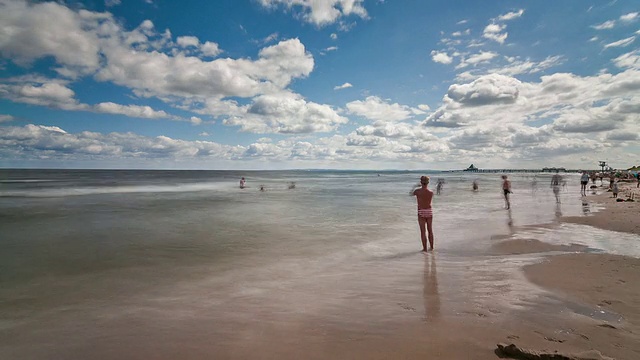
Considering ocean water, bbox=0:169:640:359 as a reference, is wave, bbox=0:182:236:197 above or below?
above

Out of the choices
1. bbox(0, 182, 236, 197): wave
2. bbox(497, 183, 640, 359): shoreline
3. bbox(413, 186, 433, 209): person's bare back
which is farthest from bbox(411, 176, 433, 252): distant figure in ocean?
bbox(0, 182, 236, 197): wave

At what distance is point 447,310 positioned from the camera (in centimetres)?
541

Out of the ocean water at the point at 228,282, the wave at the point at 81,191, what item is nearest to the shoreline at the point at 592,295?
the ocean water at the point at 228,282

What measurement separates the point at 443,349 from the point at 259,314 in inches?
118

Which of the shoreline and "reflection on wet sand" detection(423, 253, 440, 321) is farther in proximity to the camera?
"reflection on wet sand" detection(423, 253, 440, 321)

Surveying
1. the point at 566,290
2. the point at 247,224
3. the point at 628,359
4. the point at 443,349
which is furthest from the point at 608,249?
the point at 247,224

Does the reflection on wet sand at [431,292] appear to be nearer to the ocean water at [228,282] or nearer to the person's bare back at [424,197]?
the ocean water at [228,282]

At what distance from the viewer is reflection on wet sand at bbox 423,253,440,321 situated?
209 inches

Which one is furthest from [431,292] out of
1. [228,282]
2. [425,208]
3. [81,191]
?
[81,191]

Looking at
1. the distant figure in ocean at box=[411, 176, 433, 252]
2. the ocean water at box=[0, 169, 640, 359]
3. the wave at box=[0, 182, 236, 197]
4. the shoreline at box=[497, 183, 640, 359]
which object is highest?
the distant figure in ocean at box=[411, 176, 433, 252]

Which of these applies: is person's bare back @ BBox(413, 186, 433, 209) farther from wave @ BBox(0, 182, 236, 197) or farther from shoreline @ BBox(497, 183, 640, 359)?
wave @ BBox(0, 182, 236, 197)

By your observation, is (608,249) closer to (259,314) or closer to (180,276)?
(259,314)

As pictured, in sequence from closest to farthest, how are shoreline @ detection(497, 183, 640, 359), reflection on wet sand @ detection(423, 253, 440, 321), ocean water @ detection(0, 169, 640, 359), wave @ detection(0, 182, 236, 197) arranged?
shoreline @ detection(497, 183, 640, 359) < ocean water @ detection(0, 169, 640, 359) < reflection on wet sand @ detection(423, 253, 440, 321) < wave @ detection(0, 182, 236, 197)

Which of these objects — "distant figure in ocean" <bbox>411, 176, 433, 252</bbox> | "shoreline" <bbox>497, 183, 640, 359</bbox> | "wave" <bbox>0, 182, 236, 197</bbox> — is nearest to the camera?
"shoreline" <bbox>497, 183, 640, 359</bbox>
